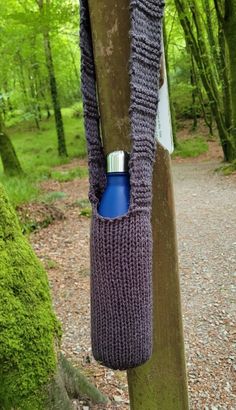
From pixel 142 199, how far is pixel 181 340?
720mm

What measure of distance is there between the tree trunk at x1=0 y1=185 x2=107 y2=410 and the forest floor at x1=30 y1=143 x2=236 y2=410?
2.05 feet

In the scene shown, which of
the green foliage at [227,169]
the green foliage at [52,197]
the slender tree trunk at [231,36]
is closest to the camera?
Answer: the green foliage at [52,197]

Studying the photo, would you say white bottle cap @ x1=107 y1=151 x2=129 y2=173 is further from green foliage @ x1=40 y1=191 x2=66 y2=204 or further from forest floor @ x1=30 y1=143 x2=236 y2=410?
green foliage @ x1=40 y1=191 x2=66 y2=204

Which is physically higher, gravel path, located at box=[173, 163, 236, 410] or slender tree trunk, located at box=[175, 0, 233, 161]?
slender tree trunk, located at box=[175, 0, 233, 161]

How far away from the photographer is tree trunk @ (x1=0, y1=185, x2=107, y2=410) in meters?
1.68

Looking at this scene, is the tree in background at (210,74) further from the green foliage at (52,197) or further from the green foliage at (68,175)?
the green foliage at (52,197)

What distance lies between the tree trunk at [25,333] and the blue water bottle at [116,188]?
87cm

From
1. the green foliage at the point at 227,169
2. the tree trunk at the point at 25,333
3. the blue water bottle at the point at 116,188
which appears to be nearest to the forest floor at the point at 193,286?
the tree trunk at the point at 25,333

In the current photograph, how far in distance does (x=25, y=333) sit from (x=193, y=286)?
9.37ft

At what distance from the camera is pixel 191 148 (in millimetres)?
15086

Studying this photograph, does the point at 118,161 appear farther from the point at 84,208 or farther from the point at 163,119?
the point at 84,208

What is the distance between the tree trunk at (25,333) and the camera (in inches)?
66.1

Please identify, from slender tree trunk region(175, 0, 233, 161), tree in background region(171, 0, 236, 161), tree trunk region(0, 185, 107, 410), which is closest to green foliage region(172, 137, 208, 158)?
tree in background region(171, 0, 236, 161)

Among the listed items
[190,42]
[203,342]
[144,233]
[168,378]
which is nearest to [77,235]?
[203,342]
